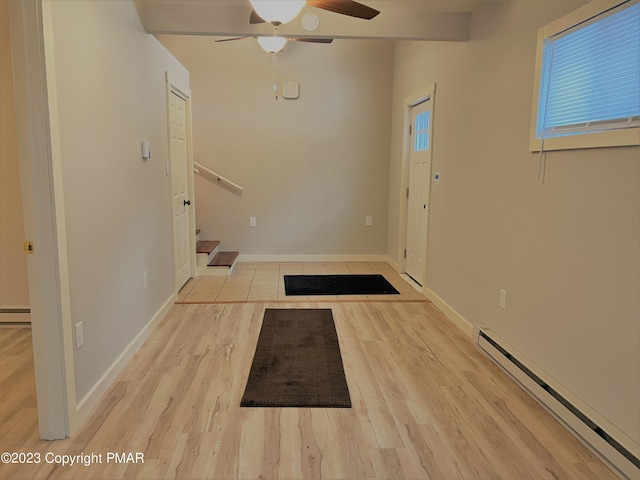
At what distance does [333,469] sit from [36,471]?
1248 millimetres

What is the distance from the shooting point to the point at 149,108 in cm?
343

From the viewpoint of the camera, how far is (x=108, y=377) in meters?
2.59

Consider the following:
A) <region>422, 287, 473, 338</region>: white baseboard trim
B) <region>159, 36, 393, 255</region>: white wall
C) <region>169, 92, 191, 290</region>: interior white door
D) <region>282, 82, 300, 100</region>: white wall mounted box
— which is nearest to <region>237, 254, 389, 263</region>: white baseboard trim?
<region>159, 36, 393, 255</region>: white wall

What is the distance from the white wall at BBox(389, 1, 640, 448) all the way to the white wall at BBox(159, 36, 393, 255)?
165cm

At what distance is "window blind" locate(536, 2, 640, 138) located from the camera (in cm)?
188

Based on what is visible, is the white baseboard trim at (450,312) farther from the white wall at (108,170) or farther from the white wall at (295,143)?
the white wall at (108,170)

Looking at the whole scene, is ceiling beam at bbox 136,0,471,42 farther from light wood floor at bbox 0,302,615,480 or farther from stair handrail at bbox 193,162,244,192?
stair handrail at bbox 193,162,244,192

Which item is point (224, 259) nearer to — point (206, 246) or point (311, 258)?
point (206, 246)

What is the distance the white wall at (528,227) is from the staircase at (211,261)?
2374mm

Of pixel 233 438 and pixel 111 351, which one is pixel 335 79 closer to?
pixel 111 351

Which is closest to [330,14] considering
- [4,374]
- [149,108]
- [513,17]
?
[513,17]

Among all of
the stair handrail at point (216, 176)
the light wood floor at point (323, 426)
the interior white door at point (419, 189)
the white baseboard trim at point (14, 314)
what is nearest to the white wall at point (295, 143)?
the stair handrail at point (216, 176)

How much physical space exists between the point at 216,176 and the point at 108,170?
3.19 meters

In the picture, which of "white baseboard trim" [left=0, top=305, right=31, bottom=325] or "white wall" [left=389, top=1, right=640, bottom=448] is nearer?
"white wall" [left=389, top=1, right=640, bottom=448]
